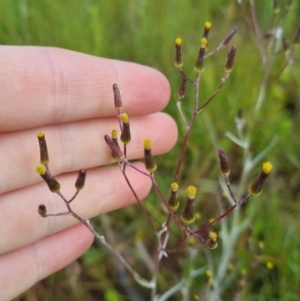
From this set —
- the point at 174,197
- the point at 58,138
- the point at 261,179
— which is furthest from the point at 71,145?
the point at 261,179

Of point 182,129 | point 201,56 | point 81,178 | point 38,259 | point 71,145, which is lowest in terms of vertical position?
point 38,259

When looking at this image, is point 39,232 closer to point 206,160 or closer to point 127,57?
point 206,160

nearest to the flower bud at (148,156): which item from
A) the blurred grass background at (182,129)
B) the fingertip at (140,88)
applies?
the fingertip at (140,88)

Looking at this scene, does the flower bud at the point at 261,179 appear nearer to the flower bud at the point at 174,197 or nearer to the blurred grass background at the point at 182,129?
the flower bud at the point at 174,197

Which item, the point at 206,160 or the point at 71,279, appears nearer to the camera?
the point at 71,279

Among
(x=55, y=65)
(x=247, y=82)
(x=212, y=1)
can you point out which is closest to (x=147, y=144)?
(x=55, y=65)

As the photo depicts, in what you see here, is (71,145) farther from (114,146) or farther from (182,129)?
(182,129)
